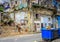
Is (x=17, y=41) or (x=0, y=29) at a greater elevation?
(x=0, y=29)

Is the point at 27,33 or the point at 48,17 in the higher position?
the point at 48,17

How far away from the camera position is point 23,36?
511 inches

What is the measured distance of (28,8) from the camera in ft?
45.8

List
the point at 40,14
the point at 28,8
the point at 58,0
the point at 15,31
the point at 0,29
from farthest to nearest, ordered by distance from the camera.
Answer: the point at 58,0 < the point at 40,14 < the point at 28,8 < the point at 15,31 < the point at 0,29

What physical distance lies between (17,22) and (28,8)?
156 centimetres

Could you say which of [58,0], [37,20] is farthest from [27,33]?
[58,0]

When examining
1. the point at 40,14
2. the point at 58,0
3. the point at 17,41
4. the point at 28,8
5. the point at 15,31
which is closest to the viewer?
the point at 17,41

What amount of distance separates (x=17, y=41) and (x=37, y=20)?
408 cm

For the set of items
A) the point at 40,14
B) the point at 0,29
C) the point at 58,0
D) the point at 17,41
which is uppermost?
the point at 58,0

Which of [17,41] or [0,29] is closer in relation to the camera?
[17,41]

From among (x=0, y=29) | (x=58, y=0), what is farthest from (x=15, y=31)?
(x=58, y=0)

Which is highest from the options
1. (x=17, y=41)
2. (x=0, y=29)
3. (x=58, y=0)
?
(x=58, y=0)

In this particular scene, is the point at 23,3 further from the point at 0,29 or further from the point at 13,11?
the point at 0,29

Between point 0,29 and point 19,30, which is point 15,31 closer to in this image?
point 19,30
